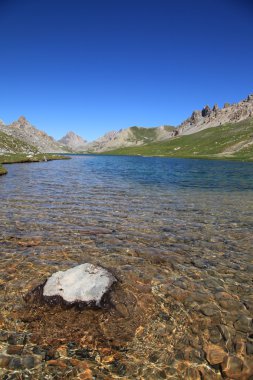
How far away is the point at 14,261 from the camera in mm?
12562

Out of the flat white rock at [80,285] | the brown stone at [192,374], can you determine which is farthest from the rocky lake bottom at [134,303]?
the flat white rock at [80,285]

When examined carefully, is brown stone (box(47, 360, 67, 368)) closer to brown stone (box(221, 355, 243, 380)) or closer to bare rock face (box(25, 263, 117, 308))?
bare rock face (box(25, 263, 117, 308))

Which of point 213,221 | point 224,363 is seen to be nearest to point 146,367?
point 224,363

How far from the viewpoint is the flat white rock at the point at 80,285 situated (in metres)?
9.11

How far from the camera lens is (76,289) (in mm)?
9328

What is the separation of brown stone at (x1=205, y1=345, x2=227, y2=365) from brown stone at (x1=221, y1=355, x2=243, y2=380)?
0.12 meters

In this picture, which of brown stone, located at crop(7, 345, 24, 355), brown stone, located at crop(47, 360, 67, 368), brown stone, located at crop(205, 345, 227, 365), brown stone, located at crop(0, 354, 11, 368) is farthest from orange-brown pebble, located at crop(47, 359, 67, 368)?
brown stone, located at crop(205, 345, 227, 365)

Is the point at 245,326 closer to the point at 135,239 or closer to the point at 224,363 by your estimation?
the point at 224,363

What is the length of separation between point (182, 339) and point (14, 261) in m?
8.19

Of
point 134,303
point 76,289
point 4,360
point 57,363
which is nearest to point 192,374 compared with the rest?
point 134,303

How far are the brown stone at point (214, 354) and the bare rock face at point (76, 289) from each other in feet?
11.2

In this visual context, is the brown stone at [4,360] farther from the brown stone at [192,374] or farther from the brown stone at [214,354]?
the brown stone at [214,354]

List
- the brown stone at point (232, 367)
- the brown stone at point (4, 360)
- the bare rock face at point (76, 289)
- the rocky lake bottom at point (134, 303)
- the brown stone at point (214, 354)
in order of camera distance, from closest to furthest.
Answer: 1. the brown stone at point (4, 360)
2. the brown stone at point (232, 367)
3. the rocky lake bottom at point (134, 303)
4. the brown stone at point (214, 354)
5. the bare rock face at point (76, 289)

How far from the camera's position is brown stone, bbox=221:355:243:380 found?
6914 millimetres
